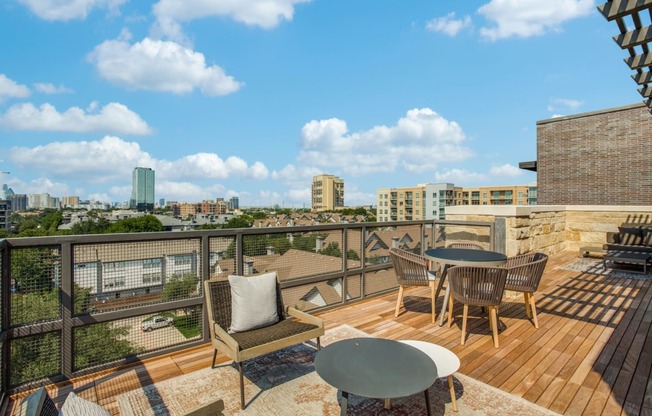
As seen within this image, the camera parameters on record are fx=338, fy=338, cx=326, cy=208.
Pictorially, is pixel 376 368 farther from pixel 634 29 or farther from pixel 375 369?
pixel 634 29

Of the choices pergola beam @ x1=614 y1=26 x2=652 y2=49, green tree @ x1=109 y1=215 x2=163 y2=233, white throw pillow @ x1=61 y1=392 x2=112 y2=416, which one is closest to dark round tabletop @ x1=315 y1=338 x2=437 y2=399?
white throw pillow @ x1=61 y1=392 x2=112 y2=416

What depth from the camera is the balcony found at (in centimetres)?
273

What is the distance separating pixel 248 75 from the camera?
29438 mm

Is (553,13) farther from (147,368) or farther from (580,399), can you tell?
(147,368)

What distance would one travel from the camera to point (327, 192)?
100m

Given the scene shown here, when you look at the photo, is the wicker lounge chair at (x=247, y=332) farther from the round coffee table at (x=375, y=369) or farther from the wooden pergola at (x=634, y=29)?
the wooden pergola at (x=634, y=29)

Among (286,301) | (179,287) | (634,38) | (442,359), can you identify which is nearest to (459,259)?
(442,359)

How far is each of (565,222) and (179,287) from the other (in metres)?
10.5

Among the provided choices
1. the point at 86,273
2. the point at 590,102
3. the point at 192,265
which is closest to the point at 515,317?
the point at 192,265

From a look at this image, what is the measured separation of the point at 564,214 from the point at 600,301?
5.22 m

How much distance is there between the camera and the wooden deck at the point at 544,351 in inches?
105

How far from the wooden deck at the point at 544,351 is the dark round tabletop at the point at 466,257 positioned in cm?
81

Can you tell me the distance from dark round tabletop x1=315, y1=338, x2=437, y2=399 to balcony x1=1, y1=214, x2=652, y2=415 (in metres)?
0.96

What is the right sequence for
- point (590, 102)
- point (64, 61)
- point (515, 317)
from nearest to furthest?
point (515, 317) → point (590, 102) → point (64, 61)
